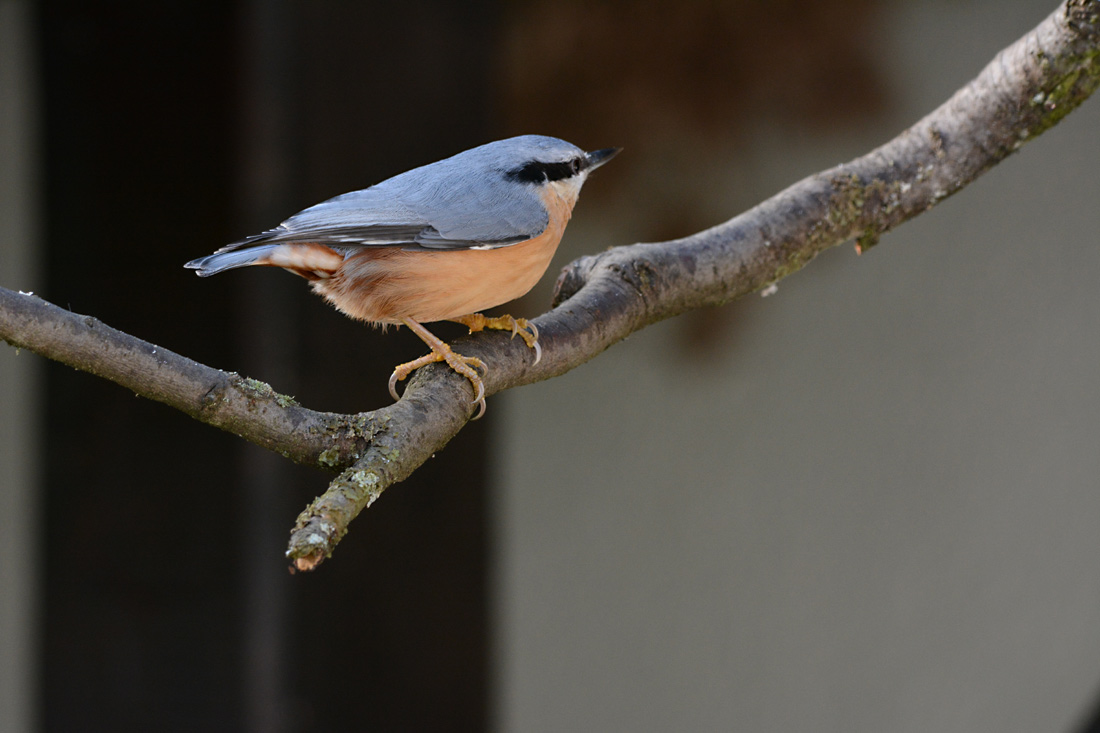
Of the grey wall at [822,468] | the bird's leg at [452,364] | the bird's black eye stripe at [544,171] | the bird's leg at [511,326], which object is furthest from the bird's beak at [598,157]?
the grey wall at [822,468]

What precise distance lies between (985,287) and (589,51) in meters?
1.76

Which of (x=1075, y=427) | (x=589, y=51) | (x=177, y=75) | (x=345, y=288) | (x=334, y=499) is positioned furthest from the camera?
(x=1075, y=427)

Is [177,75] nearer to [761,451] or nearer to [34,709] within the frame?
[34,709]

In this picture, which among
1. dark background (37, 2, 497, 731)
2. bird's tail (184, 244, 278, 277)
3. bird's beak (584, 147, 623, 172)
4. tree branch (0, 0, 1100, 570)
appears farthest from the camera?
dark background (37, 2, 497, 731)

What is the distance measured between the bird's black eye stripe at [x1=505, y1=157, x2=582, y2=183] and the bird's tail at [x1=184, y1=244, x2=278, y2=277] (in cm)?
40

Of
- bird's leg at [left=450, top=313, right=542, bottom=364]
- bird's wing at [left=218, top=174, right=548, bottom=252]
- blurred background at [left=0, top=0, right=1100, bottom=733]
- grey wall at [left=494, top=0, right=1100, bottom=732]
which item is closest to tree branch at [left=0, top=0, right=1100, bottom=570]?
bird's leg at [left=450, top=313, right=542, bottom=364]

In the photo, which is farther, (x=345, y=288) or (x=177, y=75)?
(x=177, y=75)

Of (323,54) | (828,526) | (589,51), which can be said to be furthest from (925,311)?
(323,54)

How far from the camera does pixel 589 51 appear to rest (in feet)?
10.8

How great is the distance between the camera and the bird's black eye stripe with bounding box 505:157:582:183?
1.54 m

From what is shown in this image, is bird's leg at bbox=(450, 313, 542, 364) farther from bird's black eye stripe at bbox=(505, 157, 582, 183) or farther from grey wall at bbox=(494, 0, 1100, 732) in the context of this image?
grey wall at bbox=(494, 0, 1100, 732)

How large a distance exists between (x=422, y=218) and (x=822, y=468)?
2.62 metres

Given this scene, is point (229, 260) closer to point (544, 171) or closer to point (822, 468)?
point (544, 171)

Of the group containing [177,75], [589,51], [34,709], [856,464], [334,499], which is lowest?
[34,709]
